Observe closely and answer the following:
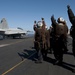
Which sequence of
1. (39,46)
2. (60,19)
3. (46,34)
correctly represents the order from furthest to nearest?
(46,34)
(39,46)
(60,19)

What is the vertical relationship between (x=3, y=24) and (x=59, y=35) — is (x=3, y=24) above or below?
below

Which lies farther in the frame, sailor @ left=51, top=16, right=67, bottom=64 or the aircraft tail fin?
the aircraft tail fin

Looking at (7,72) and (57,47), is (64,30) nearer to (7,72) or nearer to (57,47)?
(57,47)

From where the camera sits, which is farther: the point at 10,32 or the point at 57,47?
the point at 10,32

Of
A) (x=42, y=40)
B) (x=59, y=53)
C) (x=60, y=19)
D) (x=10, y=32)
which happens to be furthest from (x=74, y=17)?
(x=10, y=32)

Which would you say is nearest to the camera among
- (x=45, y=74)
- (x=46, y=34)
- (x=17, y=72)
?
(x=45, y=74)

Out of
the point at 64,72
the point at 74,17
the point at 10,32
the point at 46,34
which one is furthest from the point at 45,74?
the point at 10,32

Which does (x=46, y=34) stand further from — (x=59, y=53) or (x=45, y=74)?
(x=45, y=74)

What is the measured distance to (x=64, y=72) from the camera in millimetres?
9094

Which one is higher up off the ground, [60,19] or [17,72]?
[60,19]

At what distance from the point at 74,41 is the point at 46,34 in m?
3.30

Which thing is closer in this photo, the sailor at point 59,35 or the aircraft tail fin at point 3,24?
the sailor at point 59,35

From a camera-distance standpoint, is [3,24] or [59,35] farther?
[3,24]

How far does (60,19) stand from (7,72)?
3.72 meters
